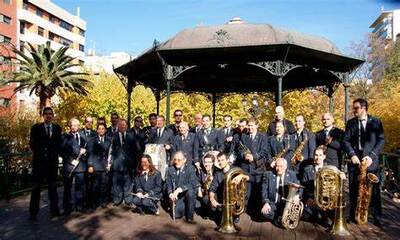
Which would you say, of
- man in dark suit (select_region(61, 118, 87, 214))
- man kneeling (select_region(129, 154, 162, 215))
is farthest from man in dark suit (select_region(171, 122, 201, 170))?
man in dark suit (select_region(61, 118, 87, 214))

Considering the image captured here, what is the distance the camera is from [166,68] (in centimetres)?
1045

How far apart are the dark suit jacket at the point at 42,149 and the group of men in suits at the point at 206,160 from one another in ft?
0.06

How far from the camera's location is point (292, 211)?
23.2ft

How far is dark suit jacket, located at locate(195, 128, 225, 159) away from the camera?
963 cm

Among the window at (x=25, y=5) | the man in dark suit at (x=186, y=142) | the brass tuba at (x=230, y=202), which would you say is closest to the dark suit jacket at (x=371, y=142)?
the brass tuba at (x=230, y=202)

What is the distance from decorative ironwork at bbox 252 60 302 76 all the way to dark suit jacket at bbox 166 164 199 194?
11.1ft

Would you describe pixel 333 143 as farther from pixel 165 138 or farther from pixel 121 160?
pixel 121 160

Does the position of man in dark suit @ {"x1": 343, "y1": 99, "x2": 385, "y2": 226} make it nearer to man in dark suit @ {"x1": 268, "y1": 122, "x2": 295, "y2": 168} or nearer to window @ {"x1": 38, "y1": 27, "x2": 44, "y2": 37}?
man in dark suit @ {"x1": 268, "y1": 122, "x2": 295, "y2": 168}

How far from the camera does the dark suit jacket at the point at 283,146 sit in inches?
320

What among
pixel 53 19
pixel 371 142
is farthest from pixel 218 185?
pixel 53 19

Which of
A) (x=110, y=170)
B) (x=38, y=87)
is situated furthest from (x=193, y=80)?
(x=38, y=87)

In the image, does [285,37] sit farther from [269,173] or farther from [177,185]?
[177,185]

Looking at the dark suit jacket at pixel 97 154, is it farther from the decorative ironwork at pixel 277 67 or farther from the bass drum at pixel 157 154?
the decorative ironwork at pixel 277 67

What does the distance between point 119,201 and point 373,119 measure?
5761 mm
